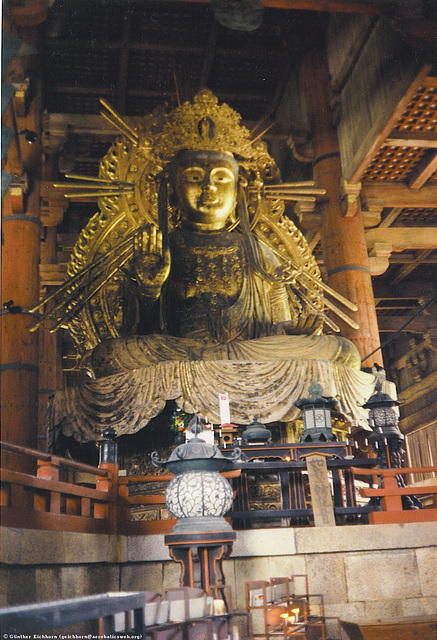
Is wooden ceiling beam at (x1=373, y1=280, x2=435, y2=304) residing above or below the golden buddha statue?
above

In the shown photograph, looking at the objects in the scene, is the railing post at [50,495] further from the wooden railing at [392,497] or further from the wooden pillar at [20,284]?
the wooden pillar at [20,284]

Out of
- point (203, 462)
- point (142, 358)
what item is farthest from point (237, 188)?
point (203, 462)

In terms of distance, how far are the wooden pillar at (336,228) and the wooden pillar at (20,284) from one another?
9.67 feet

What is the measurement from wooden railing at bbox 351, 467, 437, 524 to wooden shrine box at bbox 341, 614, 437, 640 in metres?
0.90

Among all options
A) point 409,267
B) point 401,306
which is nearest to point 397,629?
point 409,267

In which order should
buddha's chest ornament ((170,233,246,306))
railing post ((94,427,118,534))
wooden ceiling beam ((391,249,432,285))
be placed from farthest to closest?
wooden ceiling beam ((391,249,432,285)), buddha's chest ornament ((170,233,246,306)), railing post ((94,427,118,534))

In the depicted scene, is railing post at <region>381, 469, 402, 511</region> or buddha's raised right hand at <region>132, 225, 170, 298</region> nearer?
railing post at <region>381, 469, 402, 511</region>

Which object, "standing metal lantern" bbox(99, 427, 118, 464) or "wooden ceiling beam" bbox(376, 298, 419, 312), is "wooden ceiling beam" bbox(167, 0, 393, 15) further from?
"wooden ceiling beam" bbox(376, 298, 419, 312)

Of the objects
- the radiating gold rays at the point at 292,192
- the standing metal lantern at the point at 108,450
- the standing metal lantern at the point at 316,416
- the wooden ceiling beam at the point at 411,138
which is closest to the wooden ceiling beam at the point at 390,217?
the radiating gold rays at the point at 292,192

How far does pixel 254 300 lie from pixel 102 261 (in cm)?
146

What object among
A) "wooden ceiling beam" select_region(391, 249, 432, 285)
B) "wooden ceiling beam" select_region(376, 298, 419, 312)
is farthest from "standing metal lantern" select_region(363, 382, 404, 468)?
"wooden ceiling beam" select_region(376, 298, 419, 312)

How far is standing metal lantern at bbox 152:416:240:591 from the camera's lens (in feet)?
9.78

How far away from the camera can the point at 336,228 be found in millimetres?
7125

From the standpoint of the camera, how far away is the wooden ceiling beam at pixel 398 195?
24.1ft
